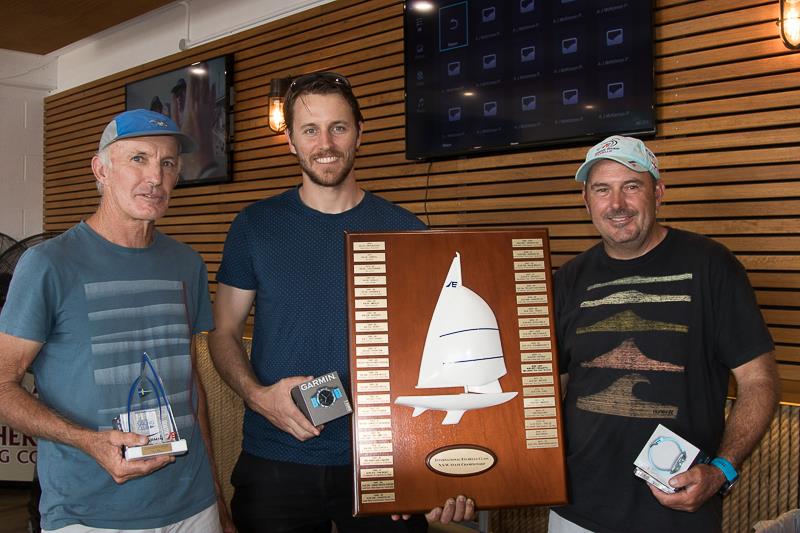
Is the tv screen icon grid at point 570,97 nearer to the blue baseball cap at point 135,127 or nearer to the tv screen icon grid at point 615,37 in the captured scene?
the tv screen icon grid at point 615,37

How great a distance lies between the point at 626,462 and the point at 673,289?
52 centimetres

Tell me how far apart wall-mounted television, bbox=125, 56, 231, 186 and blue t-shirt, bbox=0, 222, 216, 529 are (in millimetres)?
5380

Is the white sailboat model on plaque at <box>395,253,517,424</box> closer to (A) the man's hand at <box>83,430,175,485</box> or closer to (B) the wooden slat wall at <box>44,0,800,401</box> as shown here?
(A) the man's hand at <box>83,430,175,485</box>

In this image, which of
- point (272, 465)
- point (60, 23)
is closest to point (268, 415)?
point (272, 465)

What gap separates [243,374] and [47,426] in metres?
0.59

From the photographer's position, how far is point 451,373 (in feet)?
7.25

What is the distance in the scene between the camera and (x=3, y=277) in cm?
590

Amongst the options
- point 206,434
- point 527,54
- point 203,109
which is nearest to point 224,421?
point 206,434

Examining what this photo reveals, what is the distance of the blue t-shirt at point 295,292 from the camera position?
240 centimetres

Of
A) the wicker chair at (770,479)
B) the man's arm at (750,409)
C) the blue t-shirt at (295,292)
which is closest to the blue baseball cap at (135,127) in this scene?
the blue t-shirt at (295,292)

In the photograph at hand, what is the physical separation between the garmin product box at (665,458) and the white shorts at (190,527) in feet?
4.11

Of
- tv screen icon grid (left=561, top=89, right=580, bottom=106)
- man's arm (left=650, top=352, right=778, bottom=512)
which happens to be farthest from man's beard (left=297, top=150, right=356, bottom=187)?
tv screen icon grid (left=561, top=89, right=580, bottom=106)

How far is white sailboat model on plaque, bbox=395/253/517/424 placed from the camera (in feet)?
7.22

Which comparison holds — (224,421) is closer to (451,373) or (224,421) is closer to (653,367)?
(451,373)
